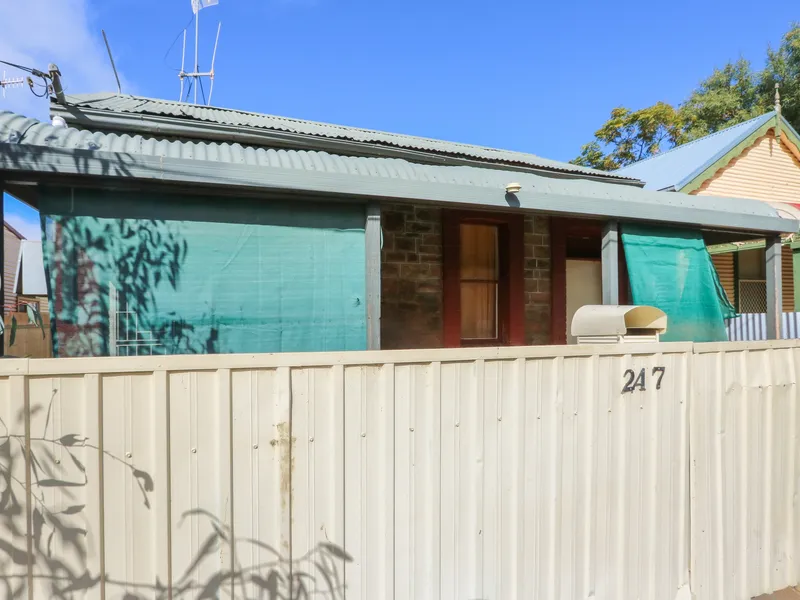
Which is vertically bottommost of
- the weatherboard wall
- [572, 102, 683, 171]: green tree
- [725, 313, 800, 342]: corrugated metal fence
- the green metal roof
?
[725, 313, 800, 342]: corrugated metal fence

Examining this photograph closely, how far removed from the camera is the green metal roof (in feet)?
9.65

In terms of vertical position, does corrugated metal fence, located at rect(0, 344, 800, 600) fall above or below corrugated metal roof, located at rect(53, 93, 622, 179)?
below

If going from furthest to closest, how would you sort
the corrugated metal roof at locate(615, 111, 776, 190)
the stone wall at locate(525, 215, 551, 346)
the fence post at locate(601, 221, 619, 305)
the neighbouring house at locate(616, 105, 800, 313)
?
the neighbouring house at locate(616, 105, 800, 313)
the corrugated metal roof at locate(615, 111, 776, 190)
the stone wall at locate(525, 215, 551, 346)
the fence post at locate(601, 221, 619, 305)

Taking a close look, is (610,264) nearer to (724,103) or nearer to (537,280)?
(537,280)

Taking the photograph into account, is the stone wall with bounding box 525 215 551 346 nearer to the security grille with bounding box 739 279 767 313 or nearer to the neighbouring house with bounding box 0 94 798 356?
the neighbouring house with bounding box 0 94 798 356

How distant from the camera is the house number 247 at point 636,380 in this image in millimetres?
2752

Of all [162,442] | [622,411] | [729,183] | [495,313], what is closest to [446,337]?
[495,313]

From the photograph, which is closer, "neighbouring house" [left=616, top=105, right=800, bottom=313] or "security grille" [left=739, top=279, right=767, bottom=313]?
"neighbouring house" [left=616, top=105, right=800, bottom=313]

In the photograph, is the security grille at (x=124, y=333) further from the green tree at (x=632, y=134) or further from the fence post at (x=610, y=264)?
the green tree at (x=632, y=134)

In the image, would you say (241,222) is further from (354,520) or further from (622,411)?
(622,411)

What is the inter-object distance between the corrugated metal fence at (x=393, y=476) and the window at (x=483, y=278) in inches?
131

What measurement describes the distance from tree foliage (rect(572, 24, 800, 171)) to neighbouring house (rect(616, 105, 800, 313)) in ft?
29.3

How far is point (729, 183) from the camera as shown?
35.2ft

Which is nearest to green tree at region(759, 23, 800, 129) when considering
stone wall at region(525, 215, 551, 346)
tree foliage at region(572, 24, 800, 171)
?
tree foliage at region(572, 24, 800, 171)
